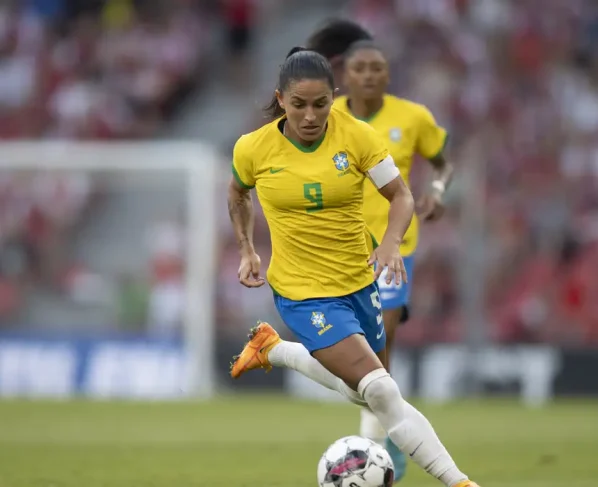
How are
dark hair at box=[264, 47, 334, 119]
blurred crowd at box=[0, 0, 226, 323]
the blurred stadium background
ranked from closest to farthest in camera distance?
dark hair at box=[264, 47, 334, 119] < the blurred stadium background < blurred crowd at box=[0, 0, 226, 323]

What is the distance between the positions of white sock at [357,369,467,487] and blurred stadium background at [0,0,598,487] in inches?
225

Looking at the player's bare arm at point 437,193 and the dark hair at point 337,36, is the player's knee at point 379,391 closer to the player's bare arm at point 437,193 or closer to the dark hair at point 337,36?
the player's bare arm at point 437,193

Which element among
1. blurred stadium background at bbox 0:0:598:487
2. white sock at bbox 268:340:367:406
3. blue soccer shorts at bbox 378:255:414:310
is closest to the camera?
white sock at bbox 268:340:367:406

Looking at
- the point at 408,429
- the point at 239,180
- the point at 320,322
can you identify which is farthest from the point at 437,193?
the point at 408,429

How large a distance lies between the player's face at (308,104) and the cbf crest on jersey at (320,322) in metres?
0.92

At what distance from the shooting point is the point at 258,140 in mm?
6988

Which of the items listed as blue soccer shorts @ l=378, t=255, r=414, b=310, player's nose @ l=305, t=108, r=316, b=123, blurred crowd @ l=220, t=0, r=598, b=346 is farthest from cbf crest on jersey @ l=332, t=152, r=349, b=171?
blurred crowd @ l=220, t=0, r=598, b=346

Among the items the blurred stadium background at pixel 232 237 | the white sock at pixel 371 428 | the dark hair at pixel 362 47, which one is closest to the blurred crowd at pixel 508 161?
the blurred stadium background at pixel 232 237

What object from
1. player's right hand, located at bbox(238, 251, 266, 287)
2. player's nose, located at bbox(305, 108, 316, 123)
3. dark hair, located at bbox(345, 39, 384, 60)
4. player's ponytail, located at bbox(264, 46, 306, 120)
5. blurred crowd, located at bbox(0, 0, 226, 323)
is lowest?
player's right hand, located at bbox(238, 251, 266, 287)

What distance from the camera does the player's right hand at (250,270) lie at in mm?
7094

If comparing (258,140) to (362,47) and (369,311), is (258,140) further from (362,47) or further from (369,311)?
(362,47)

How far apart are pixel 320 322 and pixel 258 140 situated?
102cm

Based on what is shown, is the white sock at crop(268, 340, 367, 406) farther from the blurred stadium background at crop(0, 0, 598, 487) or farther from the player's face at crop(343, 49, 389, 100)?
the blurred stadium background at crop(0, 0, 598, 487)

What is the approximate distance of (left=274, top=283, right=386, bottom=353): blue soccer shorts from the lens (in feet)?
22.3
